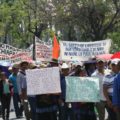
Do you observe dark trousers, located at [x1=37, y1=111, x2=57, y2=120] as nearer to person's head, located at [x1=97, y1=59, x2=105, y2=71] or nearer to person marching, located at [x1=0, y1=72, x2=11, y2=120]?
person's head, located at [x1=97, y1=59, x2=105, y2=71]

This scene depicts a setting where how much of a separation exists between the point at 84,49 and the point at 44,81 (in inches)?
180

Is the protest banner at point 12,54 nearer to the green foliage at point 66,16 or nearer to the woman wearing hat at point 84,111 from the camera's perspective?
the woman wearing hat at point 84,111

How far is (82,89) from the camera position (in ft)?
32.8

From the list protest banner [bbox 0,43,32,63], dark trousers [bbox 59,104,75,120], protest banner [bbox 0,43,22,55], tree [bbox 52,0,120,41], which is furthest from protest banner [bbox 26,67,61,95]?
tree [bbox 52,0,120,41]

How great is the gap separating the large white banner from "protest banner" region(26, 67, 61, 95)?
4.15 metres

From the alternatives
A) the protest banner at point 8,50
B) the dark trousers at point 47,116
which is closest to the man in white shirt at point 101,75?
the dark trousers at point 47,116

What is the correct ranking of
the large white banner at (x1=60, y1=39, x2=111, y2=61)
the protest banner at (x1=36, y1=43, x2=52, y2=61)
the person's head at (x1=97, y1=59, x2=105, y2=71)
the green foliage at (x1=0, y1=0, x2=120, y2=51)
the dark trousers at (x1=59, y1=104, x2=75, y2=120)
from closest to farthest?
the person's head at (x1=97, y1=59, x2=105, y2=71)
the dark trousers at (x1=59, y1=104, x2=75, y2=120)
the large white banner at (x1=60, y1=39, x2=111, y2=61)
the protest banner at (x1=36, y1=43, x2=52, y2=61)
the green foliage at (x1=0, y1=0, x2=120, y2=51)

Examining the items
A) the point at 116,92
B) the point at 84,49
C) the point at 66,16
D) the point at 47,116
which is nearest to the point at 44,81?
the point at 47,116

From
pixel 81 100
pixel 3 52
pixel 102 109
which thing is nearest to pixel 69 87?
pixel 81 100

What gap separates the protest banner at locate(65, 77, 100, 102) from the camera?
9.90 meters

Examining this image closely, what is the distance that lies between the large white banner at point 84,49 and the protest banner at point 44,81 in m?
4.15

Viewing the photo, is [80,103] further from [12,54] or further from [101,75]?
[12,54]

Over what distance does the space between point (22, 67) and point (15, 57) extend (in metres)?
7.69

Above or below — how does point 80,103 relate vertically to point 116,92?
below
